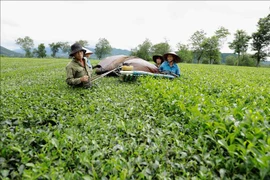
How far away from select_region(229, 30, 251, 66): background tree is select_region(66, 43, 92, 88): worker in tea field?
46876mm

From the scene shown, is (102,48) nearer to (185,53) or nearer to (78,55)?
(185,53)

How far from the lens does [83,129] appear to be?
8.57 feet

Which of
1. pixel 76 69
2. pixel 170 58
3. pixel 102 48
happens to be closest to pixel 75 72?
pixel 76 69

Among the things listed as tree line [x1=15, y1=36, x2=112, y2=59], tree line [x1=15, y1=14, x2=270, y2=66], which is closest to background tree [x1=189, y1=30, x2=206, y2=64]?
tree line [x1=15, y1=14, x2=270, y2=66]

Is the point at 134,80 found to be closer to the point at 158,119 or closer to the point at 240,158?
the point at 158,119

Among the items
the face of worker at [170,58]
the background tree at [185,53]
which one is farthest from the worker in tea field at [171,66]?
the background tree at [185,53]

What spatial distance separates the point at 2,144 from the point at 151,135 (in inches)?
66.9

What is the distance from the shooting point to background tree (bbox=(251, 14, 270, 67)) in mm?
38594

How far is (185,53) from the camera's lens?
2333 inches

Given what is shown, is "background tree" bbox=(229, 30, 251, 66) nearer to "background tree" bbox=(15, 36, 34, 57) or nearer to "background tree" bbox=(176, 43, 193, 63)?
"background tree" bbox=(176, 43, 193, 63)

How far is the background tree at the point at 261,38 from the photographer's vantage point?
38.6 m

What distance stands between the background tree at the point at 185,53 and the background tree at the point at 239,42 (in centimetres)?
1347

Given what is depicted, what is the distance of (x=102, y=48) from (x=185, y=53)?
4950 centimetres

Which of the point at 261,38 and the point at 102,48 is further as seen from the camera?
the point at 102,48
